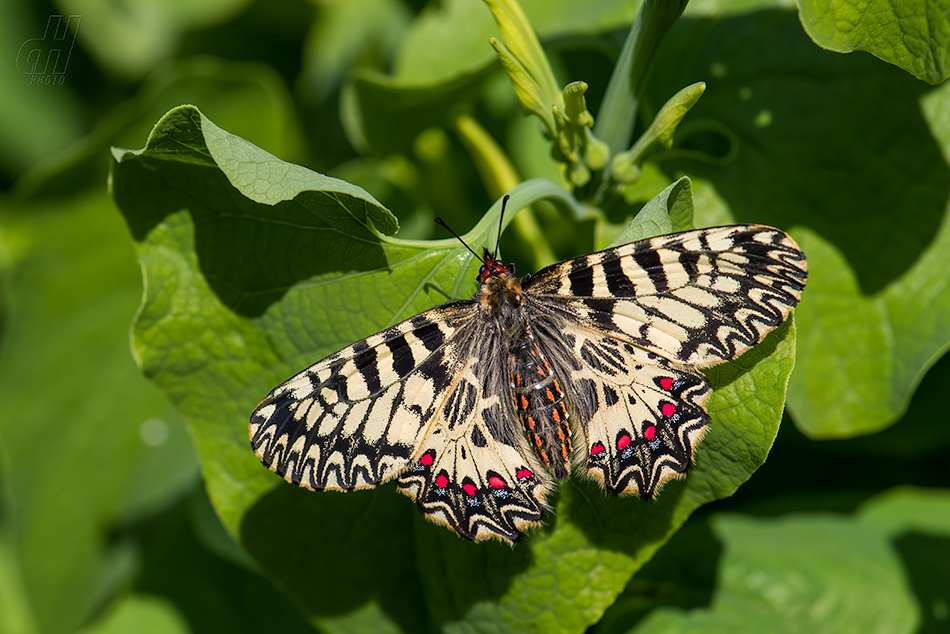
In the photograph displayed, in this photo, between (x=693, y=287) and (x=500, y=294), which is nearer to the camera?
(x=693, y=287)

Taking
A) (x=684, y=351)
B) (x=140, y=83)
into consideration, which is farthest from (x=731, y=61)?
(x=140, y=83)

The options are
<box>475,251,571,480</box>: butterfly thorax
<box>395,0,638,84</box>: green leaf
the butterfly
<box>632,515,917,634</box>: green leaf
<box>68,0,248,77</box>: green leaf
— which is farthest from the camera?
<box>68,0,248,77</box>: green leaf

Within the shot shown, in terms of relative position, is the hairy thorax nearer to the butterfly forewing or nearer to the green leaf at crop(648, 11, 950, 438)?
the butterfly forewing

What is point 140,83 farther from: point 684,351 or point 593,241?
point 684,351

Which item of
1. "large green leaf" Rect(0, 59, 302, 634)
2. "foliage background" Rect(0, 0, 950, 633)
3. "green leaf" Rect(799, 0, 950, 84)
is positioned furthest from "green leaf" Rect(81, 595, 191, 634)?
"green leaf" Rect(799, 0, 950, 84)

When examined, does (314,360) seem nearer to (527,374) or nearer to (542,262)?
(527,374)

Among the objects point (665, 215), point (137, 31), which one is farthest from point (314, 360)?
point (137, 31)
